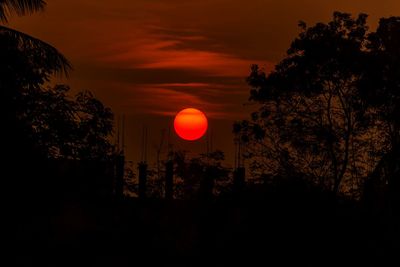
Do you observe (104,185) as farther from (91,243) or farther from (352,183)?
(352,183)

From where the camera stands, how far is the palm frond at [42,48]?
68.6ft

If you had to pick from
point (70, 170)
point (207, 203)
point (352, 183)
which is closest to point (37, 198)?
point (70, 170)

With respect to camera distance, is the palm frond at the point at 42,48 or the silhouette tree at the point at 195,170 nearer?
the palm frond at the point at 42,48

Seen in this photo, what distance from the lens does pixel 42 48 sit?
2116 centimetres

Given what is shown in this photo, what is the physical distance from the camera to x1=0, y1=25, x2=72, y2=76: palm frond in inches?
824

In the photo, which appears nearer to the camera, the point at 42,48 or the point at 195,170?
the point at 42,48

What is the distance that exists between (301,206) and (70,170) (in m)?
7.52

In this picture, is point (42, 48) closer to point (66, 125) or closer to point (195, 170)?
point (66, 125)

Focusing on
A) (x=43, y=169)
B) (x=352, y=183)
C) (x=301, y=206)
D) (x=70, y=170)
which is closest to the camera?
(x=301, y=206)

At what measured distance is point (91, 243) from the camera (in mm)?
A: 21875

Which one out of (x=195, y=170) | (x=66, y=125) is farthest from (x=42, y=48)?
(x=195, y=170)

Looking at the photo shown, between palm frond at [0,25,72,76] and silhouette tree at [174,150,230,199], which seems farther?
silhouette tree at [174,150,230,199]

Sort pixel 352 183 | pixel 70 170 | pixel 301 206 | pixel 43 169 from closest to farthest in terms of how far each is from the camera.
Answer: pixel 301 206 < pixel 43 169 < pixel 70 170 < pixel 352 183

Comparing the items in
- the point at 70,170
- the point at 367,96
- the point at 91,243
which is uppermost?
the point at 367,96
